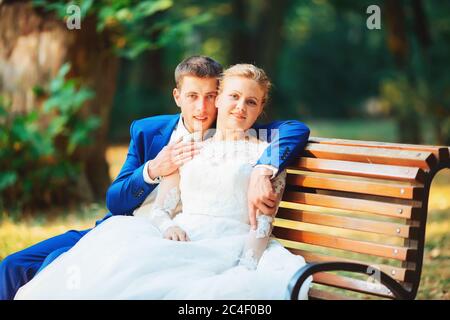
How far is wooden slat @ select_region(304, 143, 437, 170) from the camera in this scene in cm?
327

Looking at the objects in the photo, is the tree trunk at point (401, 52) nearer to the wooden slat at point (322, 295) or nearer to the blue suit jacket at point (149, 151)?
the blue suit jacket at point (149, 151)

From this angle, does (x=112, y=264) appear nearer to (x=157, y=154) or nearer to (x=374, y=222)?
(x=157, y=154)

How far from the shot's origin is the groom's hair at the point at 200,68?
3668 mm

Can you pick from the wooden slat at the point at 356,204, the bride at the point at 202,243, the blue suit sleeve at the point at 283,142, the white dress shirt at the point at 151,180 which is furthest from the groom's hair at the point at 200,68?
the wooden slat at the point at 356,204

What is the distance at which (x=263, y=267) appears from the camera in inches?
130

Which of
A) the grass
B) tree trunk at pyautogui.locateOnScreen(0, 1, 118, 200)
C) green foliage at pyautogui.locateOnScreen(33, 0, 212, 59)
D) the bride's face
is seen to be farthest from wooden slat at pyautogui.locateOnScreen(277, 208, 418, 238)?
tree trunk at pyautogui.locateOnScreen(0, 1, 118, 200)

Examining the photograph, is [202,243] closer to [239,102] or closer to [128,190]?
[128,190]

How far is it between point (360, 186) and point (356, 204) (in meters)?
0.09

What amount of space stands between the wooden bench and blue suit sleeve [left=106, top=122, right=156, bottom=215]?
74 centimetres

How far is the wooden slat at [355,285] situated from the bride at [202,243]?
23cm

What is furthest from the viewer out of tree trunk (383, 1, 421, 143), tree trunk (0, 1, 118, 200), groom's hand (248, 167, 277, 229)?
tree trunk (383, 1, 421, 143)

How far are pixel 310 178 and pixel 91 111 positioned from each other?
4755 mm

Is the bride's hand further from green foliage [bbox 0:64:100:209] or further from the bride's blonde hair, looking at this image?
green foliage [bbox 0:64:100:209]

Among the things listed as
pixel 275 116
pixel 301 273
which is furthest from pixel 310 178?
pixel 275 116
